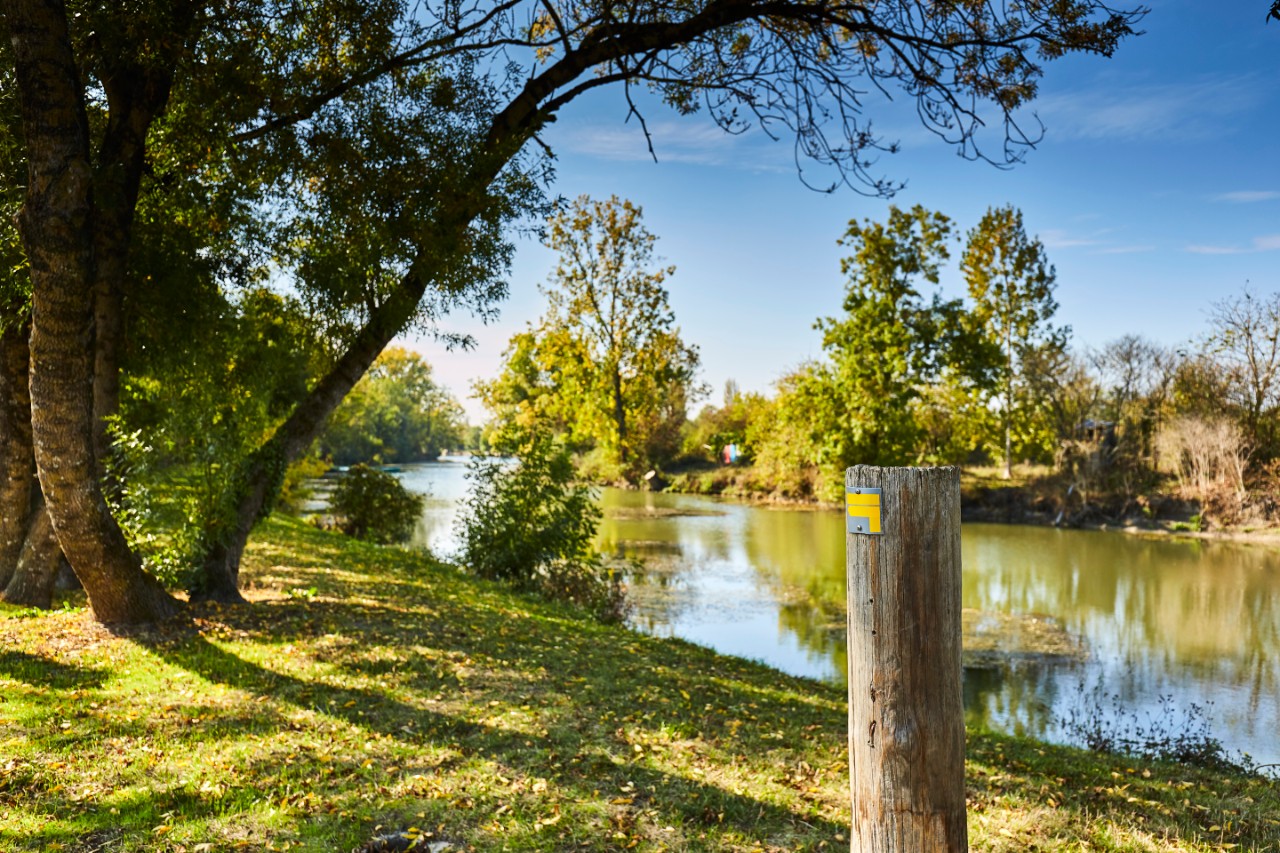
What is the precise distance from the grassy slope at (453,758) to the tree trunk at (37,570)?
0.50 metres

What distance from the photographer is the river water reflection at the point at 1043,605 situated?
9125mm

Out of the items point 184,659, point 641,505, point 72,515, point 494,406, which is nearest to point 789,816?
point 184,659

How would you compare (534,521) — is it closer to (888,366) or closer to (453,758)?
(453,758)

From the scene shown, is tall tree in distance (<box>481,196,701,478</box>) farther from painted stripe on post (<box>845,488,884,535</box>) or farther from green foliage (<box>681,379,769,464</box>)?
painted stripe on post (<box>845,488,884,535</box>)

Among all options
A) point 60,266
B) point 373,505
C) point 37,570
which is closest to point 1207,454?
point 373,505

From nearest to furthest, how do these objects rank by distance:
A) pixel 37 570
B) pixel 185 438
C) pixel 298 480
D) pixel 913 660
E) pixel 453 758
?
1. pixel 913 660
2. pixel 453 758
3. pixel 185 438
4. pixel 37 570
5. pixel 298 480

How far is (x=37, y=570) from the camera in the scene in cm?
742

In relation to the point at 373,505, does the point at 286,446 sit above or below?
above

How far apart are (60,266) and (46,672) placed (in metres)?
2.71

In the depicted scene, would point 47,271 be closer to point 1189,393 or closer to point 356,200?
point 356,200

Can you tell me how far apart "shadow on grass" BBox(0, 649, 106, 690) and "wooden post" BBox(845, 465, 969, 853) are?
516cm

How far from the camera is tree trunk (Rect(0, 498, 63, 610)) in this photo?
7.41 metres

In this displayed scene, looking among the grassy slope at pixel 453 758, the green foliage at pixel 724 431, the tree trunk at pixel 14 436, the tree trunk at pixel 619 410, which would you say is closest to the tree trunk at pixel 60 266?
the grassy slope at pixel 453 758

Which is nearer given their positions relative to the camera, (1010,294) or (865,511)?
(865,511)
